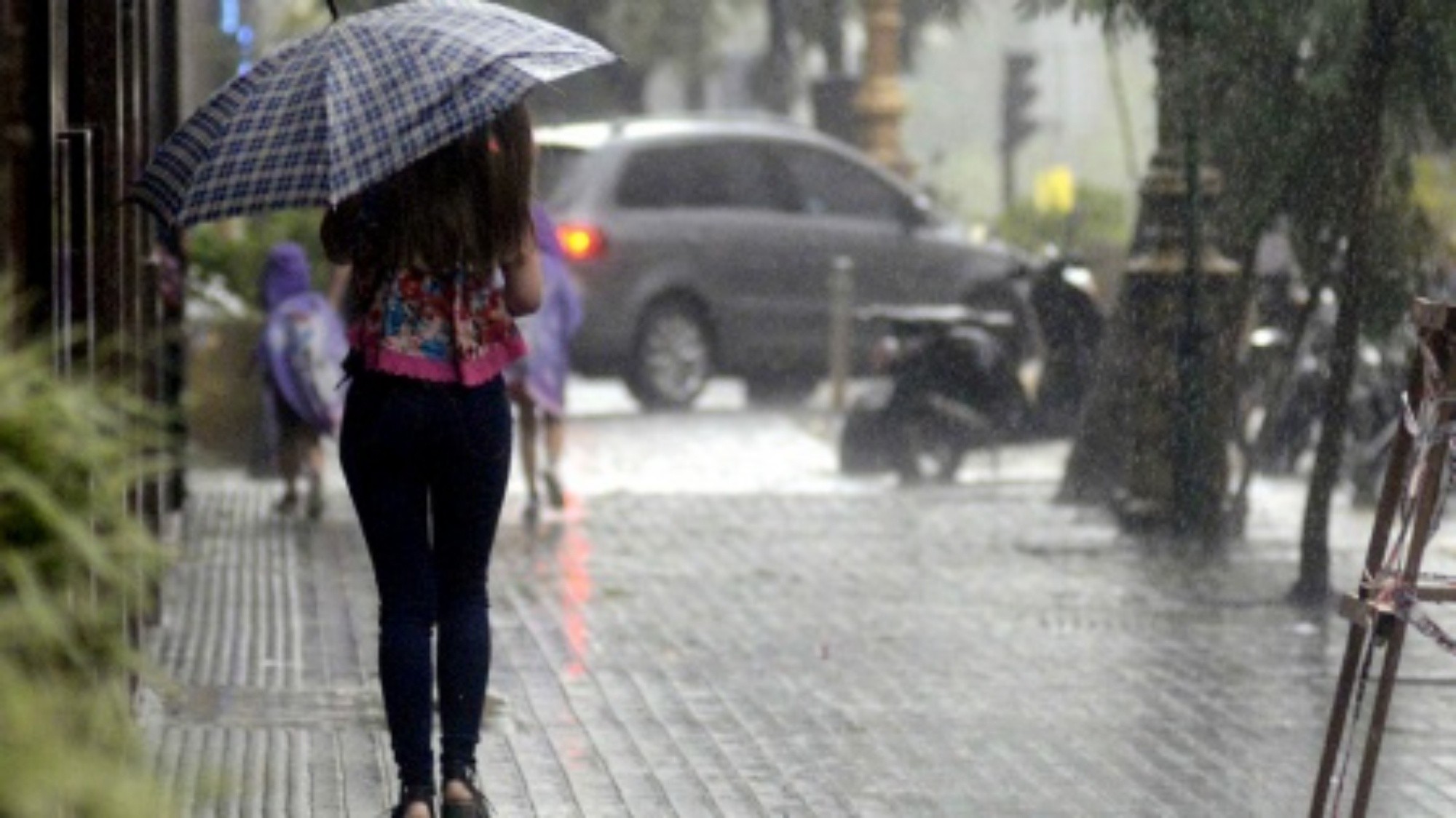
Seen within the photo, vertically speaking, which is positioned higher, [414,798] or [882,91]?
[882,91]

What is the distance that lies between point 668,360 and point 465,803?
16470mm

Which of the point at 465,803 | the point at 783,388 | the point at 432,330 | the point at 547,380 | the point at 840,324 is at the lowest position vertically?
the point at 783,388

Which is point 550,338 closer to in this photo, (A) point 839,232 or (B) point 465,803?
(A) point 839,232

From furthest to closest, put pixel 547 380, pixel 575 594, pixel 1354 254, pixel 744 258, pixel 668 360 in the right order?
pixel 744 258 < pixel 668 360 < pixel 547 380 < pixel 575 594 < pixel 1354 254

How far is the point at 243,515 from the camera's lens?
1479 centimetres

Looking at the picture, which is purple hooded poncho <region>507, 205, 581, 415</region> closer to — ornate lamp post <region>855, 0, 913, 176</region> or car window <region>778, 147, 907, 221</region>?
car window <region>778, 147, 907, 221</region>

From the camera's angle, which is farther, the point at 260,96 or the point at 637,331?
the point at 637,331

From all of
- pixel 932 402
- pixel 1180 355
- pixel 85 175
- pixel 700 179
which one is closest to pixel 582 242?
pixel 700 179

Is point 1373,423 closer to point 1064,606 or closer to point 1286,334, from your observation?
point 1286,334

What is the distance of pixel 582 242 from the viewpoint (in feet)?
72.9

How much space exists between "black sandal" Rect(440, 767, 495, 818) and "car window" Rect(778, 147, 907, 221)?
687 inches

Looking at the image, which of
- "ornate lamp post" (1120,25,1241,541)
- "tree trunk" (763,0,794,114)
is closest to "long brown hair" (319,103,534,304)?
"ornate lamp post" (1120,25,1241,541)

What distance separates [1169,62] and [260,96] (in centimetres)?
627

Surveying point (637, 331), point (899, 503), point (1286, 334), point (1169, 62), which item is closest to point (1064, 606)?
point (1169, 62)
